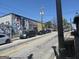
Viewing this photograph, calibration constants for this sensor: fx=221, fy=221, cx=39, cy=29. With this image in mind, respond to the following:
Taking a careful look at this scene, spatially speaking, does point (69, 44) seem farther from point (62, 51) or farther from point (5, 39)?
point (5, 39)

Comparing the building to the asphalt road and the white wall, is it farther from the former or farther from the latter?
the asphalt road

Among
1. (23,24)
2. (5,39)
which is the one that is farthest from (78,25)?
(23,24)

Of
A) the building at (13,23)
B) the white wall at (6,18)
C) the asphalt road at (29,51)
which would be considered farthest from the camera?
the white wall at (6,18)

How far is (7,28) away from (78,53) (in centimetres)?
4658

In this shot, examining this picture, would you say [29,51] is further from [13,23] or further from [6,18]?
[6,18]

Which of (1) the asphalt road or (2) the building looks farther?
(2) the building

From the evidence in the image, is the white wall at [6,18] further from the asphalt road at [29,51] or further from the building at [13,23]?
the asphalt road at [29,51]

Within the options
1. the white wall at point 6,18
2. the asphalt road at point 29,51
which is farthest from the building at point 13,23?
the asphalt road at point 29,51

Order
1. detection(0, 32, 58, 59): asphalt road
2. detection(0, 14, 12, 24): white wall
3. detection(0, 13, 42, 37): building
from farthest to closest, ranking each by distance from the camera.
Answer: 1. detection(0, 14, 12, 24): white wall
2. detection(0, 13, 42, 37): building
3. detection(0, 32, 58, 59): asphalt road

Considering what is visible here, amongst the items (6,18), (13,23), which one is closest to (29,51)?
(13,23)

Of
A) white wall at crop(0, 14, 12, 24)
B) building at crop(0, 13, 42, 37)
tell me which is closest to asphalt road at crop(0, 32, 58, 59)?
building at crop(0, 13, 42, 37)

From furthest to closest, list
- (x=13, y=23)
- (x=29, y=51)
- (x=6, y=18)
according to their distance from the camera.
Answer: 1. (x=6, y=18)
2. (x=13, y=23)
3. (x=29, y=51)

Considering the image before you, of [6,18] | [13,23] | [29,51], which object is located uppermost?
[6,18]

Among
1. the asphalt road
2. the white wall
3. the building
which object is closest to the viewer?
the asphalt road
